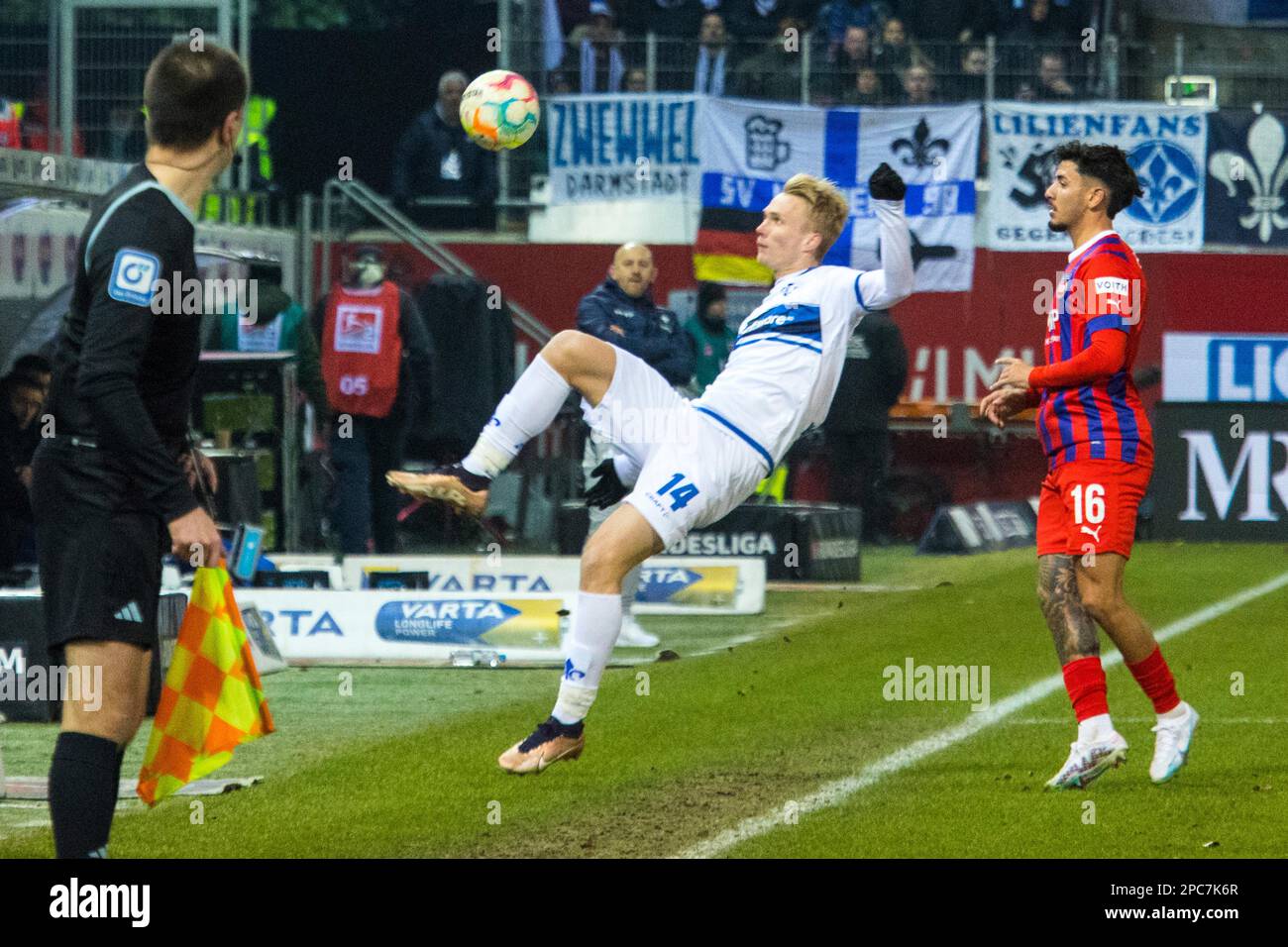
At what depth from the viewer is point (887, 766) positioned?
7.93 meters

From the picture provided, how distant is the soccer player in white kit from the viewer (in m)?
6.95

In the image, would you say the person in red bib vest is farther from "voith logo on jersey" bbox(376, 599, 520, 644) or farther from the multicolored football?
the multicolored football

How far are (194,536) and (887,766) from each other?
3617 mm

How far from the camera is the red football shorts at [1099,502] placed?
7.28m

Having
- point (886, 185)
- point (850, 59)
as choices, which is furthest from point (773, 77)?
point (886, 185)

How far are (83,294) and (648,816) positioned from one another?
106 inches

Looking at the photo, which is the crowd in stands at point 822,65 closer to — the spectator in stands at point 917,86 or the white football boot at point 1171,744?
the spectator in stands at point 917,86

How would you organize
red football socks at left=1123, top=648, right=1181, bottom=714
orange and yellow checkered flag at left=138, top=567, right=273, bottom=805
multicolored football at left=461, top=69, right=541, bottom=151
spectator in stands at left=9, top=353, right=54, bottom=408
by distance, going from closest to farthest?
orange and yellow checkered flag at left=138, top=567, right=273, bottom=805
red football socks at left=1123, top=648, right=1181, bottom=714
multicolored football at left=461, top=69, right=541, bottom=151
spectator in stands at left=9, top=353, right=54, bottom=408

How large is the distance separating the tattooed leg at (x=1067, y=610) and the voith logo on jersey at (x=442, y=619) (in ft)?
13.6

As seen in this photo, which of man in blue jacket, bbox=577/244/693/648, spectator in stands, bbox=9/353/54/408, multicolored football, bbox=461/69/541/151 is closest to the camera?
multicolored football, bbox=461/69/541/151

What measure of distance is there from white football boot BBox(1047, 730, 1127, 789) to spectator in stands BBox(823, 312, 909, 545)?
10.3m

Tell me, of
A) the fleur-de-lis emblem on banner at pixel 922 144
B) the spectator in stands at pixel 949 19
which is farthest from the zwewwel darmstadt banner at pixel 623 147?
the spectator in stands at pixel 949 19

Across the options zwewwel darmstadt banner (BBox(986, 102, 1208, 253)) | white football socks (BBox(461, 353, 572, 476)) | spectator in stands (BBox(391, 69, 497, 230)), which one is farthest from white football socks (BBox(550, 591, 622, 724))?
spectator in stands (BBox(391, 69, 497, 230))
